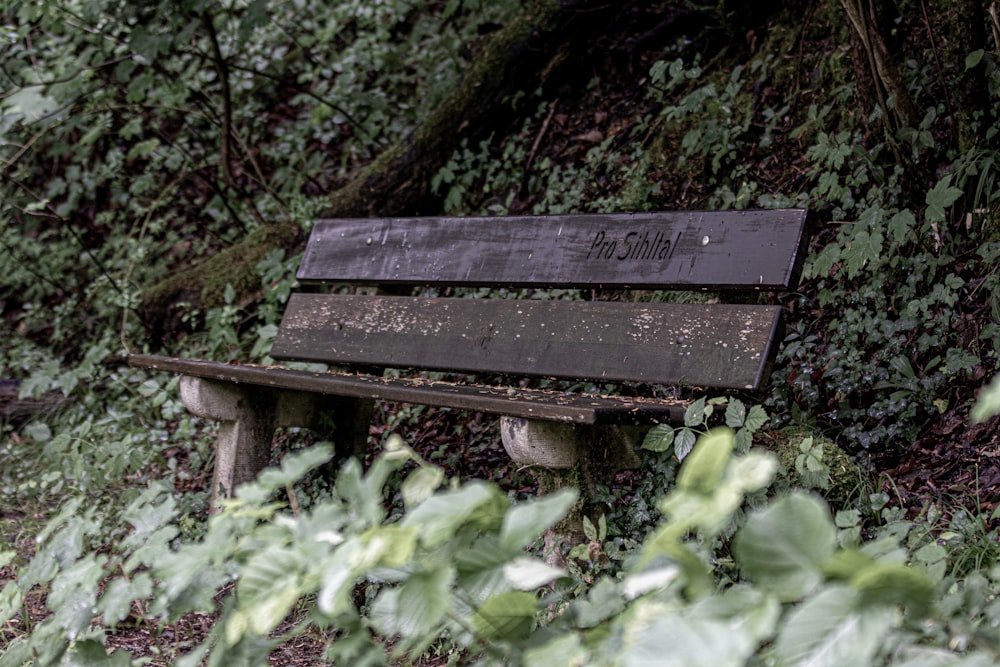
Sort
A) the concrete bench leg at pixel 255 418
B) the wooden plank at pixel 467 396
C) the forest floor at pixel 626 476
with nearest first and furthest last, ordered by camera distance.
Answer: the wooden plank at pixel 467 396
the forest floor at pixel 626 476
the concrete bench leg at pixel 255 418

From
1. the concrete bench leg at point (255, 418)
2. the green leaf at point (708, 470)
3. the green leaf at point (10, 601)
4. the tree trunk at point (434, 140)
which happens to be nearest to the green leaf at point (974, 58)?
Result: the tree trunk at point (434, 140)

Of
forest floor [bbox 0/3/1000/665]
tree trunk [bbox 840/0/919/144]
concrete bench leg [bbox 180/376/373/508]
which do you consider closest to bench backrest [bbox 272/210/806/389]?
concrete bench leg [bbox 180/376/373/508]

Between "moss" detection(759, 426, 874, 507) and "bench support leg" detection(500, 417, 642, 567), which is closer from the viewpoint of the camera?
"bench support leg" detection(500, 417, 642, 567)

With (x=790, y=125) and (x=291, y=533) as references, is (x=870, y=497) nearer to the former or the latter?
(x=291, y=533)

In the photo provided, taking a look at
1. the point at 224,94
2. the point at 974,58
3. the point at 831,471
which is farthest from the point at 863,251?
the point at 224,94

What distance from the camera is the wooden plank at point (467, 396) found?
2406mm

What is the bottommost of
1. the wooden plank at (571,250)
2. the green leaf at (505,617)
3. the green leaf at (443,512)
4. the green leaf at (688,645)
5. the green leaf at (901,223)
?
the green leaf at (901,223)

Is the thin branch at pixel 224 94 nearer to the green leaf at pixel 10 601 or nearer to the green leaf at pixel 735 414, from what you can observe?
the green leaf at pixel 735 414

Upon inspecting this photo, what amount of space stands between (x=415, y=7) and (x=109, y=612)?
564 centimetres

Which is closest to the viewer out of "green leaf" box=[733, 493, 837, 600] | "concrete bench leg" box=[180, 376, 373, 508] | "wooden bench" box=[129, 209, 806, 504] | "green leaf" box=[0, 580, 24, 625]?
"green leaf" box=[733, 493, 837, 600]

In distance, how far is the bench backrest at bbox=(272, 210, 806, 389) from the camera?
2.78 m

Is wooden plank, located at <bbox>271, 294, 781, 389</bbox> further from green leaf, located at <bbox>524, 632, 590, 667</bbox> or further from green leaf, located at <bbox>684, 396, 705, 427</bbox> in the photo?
green leaf, located at <bbox>524, 632, 590, 667</bbox>

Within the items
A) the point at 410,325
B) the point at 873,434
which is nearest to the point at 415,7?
the point at 410,325

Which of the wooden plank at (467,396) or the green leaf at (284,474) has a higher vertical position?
the green leaf at (284,474)
